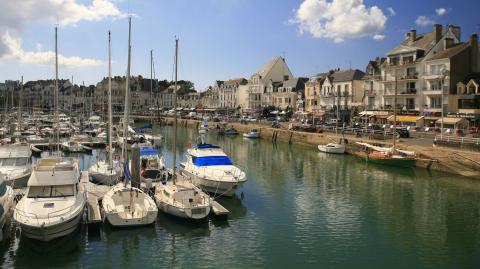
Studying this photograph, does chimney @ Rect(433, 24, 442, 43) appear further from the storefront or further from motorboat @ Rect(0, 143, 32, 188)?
motorboat @ Rect(0, 143, 32, 188)

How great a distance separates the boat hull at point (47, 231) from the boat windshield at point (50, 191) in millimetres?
2202

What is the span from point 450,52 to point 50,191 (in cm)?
5920

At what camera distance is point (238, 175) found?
30.9 metres

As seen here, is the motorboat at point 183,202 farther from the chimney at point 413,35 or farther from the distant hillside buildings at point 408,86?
the chimney at point 413,35

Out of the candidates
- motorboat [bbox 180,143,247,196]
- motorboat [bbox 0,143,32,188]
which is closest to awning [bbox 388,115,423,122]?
motorboat [bbox 180,143,247,196]

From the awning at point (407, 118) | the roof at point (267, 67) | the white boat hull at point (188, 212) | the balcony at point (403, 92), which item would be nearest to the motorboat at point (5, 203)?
the white boat hull at point (188, 212)

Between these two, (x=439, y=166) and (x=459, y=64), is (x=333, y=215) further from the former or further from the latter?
(x=459, y=64)

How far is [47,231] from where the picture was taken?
20.5 m

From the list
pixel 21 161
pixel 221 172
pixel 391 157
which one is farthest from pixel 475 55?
pixel 21 161

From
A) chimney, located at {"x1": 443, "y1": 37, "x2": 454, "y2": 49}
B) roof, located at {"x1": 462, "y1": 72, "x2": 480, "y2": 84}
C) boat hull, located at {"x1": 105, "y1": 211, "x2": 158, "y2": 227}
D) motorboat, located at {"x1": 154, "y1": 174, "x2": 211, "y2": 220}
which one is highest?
chimney, located at {"x1": 443, "y1": 37, "x2": 454, "y2": 49}

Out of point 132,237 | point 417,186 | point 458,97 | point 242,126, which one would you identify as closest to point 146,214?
point 132,237

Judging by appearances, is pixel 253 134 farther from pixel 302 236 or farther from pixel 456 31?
pixel 302 236

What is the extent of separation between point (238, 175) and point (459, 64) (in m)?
46.2

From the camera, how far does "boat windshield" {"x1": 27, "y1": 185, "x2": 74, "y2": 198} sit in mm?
22859
